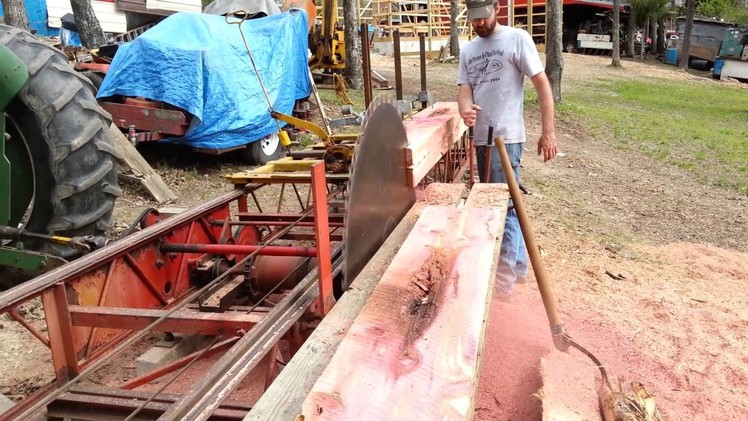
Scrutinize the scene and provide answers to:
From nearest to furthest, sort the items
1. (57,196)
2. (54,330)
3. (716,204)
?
(54,330)
(57,196)
(716,204)

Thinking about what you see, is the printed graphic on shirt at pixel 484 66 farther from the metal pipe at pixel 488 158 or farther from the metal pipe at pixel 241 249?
the metal pipe at pixel 241 249

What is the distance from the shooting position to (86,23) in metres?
11.0

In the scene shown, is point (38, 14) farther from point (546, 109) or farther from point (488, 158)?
point (546, 109)

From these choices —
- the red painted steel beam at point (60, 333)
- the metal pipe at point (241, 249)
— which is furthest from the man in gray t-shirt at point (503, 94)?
the red painted steel beam at point (60, 333)

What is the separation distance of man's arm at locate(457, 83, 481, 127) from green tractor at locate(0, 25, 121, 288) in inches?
90.3

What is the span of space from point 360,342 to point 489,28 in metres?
2.84

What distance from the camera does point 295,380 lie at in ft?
6.72

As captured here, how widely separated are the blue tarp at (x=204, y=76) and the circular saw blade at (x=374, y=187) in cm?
451

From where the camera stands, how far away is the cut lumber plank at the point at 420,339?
1.82 metres

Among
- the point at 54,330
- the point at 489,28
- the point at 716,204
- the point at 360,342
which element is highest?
the point at 489,28

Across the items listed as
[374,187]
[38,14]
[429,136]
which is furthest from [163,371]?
[38,14]

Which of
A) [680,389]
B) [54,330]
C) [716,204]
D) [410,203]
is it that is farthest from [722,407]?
[716,204]

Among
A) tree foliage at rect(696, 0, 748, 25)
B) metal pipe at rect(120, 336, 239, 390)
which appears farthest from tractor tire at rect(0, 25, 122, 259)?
tree foliage at rect(696, 0, 748, 25)

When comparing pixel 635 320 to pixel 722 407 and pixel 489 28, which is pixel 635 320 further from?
pixel 489 28
